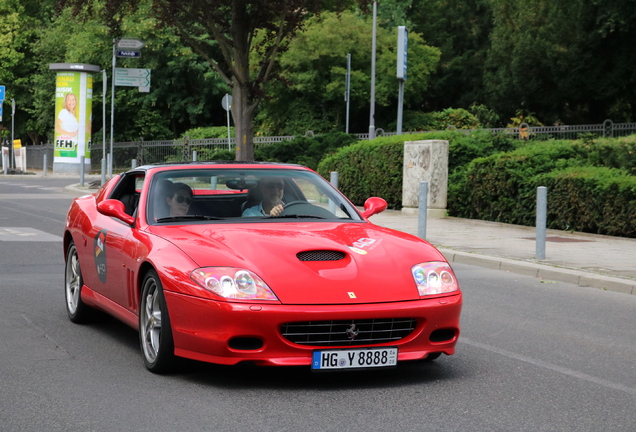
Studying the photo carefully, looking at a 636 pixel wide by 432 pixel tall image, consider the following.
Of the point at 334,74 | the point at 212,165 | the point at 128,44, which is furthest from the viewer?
the point at 334,74

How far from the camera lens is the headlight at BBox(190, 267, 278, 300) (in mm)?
5727

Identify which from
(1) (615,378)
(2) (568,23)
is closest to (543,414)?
(1) (615,378)

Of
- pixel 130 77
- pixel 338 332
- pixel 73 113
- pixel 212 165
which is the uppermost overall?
pixel 130 77

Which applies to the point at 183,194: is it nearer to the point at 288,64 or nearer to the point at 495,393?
the point at 495,393

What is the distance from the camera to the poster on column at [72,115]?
50.3 meters

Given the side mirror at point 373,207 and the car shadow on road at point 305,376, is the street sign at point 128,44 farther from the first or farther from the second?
the car shadow on road at point 305,376

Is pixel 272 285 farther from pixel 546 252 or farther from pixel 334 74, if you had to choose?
pixel 334 74

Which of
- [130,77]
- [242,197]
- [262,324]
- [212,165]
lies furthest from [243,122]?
[262,324]

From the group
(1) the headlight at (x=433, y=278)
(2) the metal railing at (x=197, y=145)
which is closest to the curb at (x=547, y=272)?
(1) the headlight at (x=433, y=278)

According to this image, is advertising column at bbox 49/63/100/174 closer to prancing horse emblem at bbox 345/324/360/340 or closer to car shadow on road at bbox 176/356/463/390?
car shadow on road at bbox 176/356/463/390

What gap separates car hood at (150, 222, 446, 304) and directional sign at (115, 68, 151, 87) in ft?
93.2

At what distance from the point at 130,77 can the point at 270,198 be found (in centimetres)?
2824

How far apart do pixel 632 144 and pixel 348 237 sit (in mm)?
14315

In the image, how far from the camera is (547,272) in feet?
40.6
